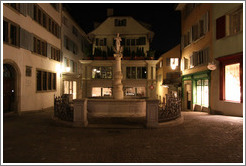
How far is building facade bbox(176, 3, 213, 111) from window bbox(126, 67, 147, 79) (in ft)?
21.5

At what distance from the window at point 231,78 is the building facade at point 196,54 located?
1837mm

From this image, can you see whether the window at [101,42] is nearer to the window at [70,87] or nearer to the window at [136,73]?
the window at [136,73]

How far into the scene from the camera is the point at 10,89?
15883 mm

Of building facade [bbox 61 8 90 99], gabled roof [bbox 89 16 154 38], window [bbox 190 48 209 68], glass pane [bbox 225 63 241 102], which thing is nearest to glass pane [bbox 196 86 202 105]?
window [bbox 190 48 209 68]

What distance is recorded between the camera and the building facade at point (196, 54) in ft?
59.4

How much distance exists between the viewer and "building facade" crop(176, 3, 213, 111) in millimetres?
18094

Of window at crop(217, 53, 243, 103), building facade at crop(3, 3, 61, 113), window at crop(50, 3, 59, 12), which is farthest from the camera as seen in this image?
window at crop(50, 3, 59, 12)

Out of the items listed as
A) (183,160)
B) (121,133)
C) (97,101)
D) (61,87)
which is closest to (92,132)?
(121,133)

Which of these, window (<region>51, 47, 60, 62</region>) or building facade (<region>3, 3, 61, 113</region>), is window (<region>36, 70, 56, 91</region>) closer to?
building facade (<region>3, 3, 61, 113</region>)

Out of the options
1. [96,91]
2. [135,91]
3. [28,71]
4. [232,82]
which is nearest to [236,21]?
[232,82]

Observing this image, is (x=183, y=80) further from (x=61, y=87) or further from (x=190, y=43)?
(x=61, y=87)

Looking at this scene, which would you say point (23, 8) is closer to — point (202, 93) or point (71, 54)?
point (71, 54)

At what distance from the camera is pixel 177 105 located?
1222 cm

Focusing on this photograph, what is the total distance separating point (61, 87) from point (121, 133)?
17.7 m
